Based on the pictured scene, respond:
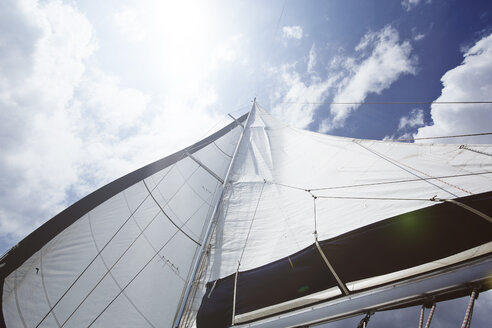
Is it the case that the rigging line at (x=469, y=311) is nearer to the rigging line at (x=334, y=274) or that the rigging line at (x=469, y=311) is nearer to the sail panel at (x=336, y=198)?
the sail panel at (x=336, y=198)

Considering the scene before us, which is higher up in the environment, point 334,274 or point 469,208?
point 469,208

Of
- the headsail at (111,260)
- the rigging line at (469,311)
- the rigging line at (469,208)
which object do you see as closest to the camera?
the rigging line at (469,311)

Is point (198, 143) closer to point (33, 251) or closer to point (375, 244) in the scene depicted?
point (33, 251)

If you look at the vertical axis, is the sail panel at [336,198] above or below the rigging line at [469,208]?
above

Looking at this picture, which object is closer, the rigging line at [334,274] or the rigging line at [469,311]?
the rigging line at [469,311]

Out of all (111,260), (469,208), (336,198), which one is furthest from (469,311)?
(111,260)

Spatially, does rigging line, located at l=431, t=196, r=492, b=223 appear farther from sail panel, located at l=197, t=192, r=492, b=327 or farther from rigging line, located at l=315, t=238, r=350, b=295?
rigging line, located at l=315, t=238, r=350, b=295

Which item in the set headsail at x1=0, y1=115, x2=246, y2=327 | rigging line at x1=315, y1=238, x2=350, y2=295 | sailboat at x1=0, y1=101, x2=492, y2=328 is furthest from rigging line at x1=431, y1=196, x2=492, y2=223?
headsail at x1=0, y1=115, x2=246, y2=327

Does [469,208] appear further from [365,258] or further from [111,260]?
[111,260]

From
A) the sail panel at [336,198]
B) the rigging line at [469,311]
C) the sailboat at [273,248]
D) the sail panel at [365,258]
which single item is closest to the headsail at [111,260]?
the sailboat at [273,248]

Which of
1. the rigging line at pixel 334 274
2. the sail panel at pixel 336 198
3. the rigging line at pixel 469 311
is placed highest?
the sail panel at pixel 336 198

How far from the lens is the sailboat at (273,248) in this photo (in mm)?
1264

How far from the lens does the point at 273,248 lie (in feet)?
7.44

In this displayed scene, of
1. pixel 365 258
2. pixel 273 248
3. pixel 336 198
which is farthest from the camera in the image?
pixel 336 198
